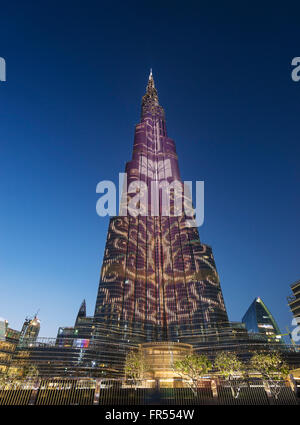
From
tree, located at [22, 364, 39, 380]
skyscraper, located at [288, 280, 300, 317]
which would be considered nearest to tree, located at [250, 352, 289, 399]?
tree, located at [22, 364, 39, 380]

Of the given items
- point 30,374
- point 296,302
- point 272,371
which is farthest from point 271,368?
point 296,302

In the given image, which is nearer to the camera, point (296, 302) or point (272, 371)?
point (272, 371)

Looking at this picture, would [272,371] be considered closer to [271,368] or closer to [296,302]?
[271,368]

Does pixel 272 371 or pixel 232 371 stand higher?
pixel 272 371

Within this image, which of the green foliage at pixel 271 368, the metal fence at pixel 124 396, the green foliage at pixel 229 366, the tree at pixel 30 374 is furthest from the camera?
the tree at pixel 30 374

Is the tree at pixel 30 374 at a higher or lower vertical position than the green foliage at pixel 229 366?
higher

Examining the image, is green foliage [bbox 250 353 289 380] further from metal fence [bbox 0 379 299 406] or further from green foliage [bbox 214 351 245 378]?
metal fence [bbox 0 379 299 406]

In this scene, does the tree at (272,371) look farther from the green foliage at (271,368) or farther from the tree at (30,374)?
the tree at (30,374)

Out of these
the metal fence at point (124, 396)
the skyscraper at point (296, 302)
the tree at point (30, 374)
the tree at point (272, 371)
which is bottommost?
the metal fence at point (124, 396)

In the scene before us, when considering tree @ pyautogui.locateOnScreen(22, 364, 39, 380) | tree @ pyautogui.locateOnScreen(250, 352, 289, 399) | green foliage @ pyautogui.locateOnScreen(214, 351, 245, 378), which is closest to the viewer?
tree @ pyautogui.locateOnScreen(250, 352, 289, 399)

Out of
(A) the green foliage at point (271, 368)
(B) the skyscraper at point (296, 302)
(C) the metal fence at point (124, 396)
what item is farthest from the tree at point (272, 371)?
(B) the skyscraper at point (296, 302)

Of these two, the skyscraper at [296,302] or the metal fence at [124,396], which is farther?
the skyscraper at [296,302]

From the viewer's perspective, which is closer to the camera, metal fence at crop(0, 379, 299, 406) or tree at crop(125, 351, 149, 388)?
metal fence at crop(0, 379, 299, 406)
